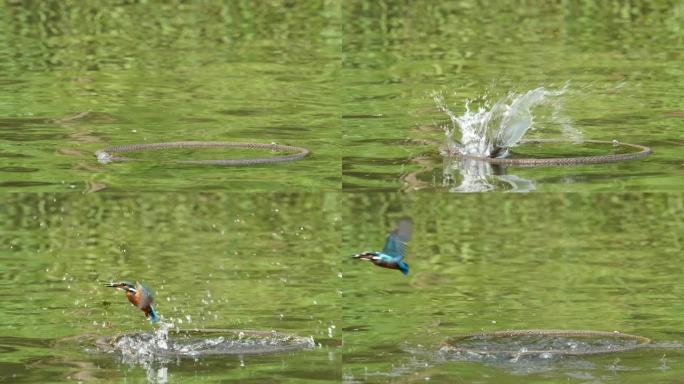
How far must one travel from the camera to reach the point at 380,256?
897 cm

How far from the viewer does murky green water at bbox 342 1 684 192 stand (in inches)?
444

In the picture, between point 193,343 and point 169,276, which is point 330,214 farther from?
point 193,343

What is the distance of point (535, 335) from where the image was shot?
397 inches

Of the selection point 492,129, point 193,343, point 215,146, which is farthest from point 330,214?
point 193,343

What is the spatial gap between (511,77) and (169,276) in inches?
141

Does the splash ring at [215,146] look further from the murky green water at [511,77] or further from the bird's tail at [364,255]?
the bird's tail at [364,255]

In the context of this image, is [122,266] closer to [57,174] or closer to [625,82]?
[57,174]

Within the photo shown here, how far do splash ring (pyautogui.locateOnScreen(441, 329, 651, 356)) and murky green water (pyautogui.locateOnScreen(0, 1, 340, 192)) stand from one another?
1.62 metres

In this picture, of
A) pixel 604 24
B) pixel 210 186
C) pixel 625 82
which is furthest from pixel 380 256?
pixel 604 24

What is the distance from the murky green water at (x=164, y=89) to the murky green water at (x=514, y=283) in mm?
710

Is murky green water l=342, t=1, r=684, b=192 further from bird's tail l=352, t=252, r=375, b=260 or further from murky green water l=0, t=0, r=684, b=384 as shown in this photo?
bird's tail l=352, t=252, r=375, b=260

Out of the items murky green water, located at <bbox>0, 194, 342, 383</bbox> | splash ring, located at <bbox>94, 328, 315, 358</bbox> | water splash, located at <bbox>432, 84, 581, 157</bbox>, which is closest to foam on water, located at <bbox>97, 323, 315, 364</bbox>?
splash ring, located at <bbox>94, 328, 315, 358</bbox>

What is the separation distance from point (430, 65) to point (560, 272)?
348cm

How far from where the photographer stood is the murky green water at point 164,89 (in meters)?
11.4
